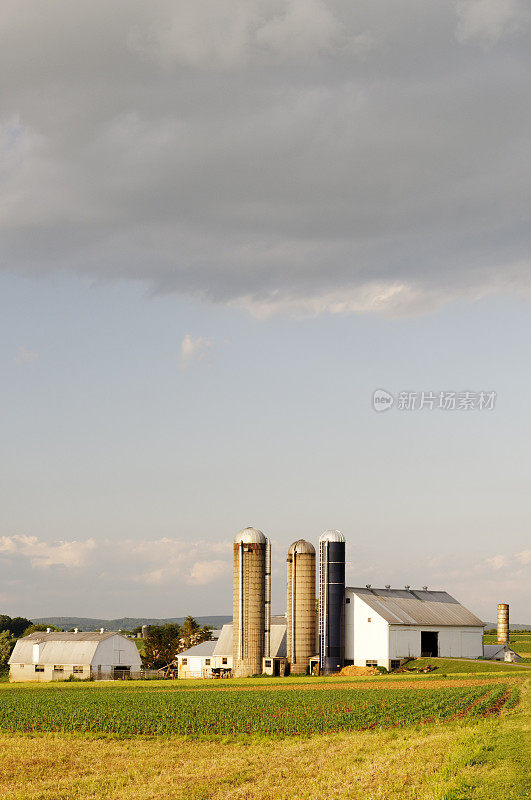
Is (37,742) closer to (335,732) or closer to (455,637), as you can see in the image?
(335,732)

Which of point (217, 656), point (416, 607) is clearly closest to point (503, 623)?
point (416, 607)

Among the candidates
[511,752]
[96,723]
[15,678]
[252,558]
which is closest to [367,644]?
[252,558]

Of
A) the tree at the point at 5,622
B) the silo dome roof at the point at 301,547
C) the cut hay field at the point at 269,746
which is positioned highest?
the silo dome roof at the point at 301,547

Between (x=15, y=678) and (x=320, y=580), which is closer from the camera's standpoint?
(x=320, y=580)

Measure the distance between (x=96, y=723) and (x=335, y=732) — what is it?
1116 cm

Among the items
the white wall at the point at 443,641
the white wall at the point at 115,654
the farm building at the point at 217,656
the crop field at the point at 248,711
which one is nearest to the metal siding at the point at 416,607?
the white wall at the point at 443,641

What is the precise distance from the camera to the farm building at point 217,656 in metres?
87.9

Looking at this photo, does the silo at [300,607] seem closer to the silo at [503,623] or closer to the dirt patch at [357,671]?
the dirt patch at [357,671]

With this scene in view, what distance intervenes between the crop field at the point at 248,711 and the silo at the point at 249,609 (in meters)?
28.5

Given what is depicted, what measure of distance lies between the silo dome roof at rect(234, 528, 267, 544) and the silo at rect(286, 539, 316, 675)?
3.72 m

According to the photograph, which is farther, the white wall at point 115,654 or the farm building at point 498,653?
the white wall at point 115,654

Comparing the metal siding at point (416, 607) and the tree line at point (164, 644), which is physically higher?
the metal siding at point (416, 607)

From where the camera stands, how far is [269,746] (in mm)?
31781

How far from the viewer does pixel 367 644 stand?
82.9 metres
